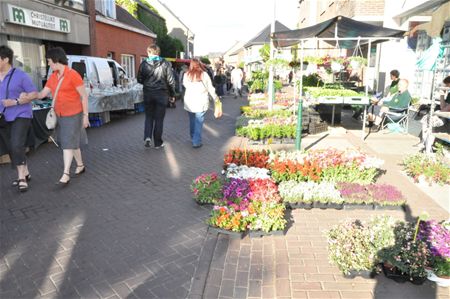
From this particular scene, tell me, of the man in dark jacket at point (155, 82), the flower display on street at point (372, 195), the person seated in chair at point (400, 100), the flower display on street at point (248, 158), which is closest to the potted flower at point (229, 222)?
the flower display on street at point (372, 195)

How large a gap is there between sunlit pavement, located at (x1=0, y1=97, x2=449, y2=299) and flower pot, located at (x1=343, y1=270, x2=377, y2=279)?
0.05 meters

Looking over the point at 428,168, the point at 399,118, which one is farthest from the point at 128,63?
the point at 428,168

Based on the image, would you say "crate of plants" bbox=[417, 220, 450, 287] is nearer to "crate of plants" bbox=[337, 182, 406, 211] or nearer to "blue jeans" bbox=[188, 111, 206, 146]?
"crate of plants" bbox=[337, 182, 406, 211]

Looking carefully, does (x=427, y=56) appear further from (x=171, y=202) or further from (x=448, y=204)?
(x=171, y=202)

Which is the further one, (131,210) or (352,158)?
(352,158)

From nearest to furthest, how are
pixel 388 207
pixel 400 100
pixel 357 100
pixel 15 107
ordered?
pixel 388 207 → pixel 15 107 → pixel 357 100 → pixel 400 100

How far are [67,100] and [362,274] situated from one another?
4.52 meters

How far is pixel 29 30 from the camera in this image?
1276cm

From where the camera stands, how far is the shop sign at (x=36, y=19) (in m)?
11.7

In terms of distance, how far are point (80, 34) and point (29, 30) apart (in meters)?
3.65

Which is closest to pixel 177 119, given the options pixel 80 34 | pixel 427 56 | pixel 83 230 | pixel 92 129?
pixel 92 129

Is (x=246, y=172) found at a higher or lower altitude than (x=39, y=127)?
lower

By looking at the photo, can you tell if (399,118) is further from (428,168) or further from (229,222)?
(229,222)

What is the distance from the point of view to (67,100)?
5.70 metres
